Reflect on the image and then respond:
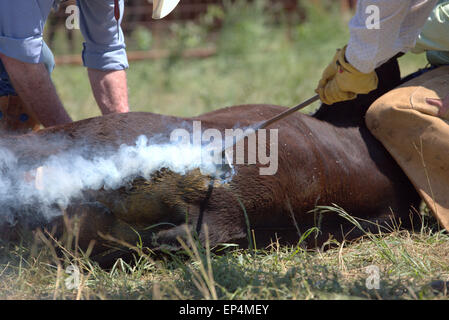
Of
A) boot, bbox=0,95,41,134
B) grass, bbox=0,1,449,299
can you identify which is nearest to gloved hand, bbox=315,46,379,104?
grass, bbox=0,1,449,299

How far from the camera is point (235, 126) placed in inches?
82.4

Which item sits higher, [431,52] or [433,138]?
[431,52]

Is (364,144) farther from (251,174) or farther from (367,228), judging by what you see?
(251,174)

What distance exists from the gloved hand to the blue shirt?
1105mm

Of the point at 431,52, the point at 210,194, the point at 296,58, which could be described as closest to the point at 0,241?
the point at 210,194

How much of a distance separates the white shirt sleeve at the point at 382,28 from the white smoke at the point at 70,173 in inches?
32.3

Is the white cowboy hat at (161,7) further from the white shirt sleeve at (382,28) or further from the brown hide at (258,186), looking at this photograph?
the white shirt sleeve at (382,28)

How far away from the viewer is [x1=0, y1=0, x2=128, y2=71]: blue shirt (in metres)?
2.23

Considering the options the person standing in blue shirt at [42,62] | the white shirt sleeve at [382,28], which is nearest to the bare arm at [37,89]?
the person standing in blue shirt at [42,62]

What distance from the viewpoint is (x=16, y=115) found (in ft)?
8.27

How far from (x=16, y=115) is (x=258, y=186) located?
49.3 inches

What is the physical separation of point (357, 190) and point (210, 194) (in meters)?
0.72

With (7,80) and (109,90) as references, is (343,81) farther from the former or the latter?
(7,80)
